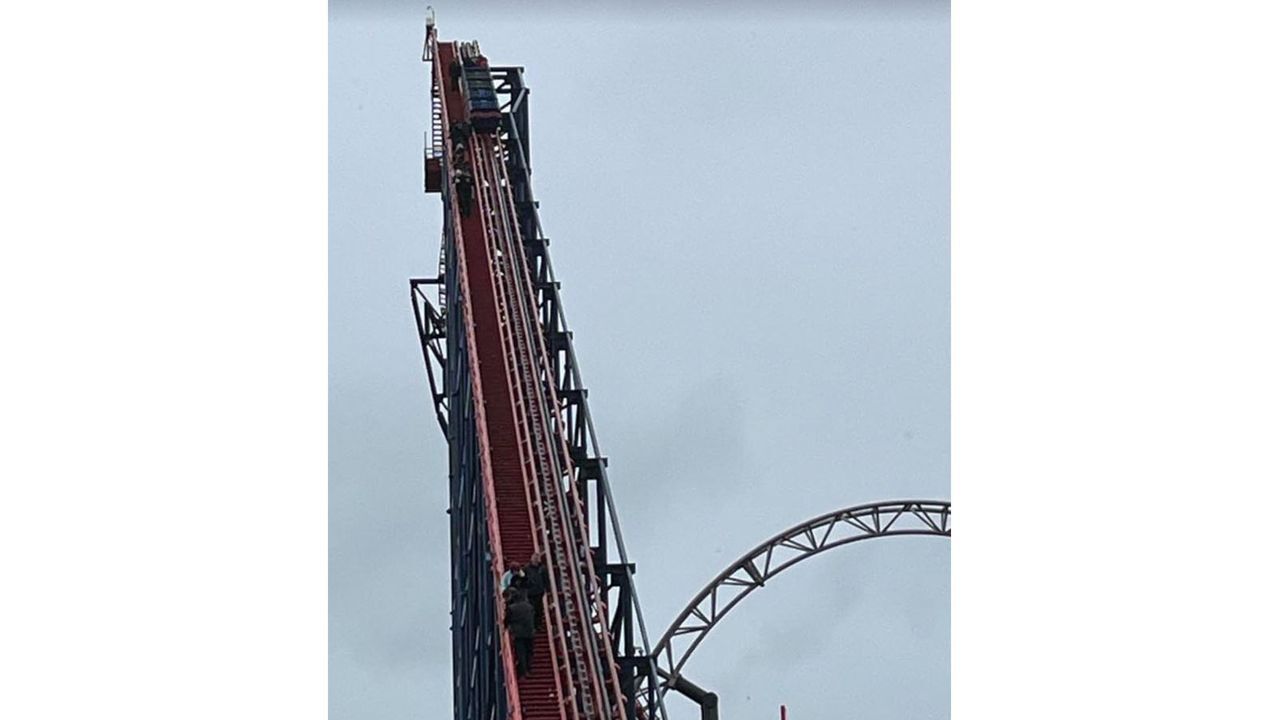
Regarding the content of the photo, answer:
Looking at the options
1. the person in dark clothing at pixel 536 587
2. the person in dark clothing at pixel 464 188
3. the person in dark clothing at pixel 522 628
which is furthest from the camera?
the person in dark clothing at pixel 464 188

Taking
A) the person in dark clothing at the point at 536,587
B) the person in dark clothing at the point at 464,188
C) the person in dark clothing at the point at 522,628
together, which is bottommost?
the person in dark clothing at the point at 522,628

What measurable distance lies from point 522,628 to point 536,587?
704 mm

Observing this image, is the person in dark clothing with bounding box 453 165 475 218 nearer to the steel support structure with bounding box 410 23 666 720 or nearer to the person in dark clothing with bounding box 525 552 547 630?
the steel support structure with bounding box 410 23 666 720

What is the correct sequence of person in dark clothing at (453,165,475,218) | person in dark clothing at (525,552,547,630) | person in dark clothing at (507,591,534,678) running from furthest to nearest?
person in dark clothing at (453,165,475,218) < person in dark clothing at (525,552,547,630) < person in dark clothing at (507,591,534,678)

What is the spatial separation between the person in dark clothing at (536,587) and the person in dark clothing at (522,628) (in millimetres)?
199

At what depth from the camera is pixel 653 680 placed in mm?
24875

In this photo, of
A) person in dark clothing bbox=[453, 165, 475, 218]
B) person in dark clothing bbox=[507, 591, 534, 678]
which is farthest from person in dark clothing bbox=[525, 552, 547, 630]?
person in dark clothing bbox=[453, 165, 475, 218]

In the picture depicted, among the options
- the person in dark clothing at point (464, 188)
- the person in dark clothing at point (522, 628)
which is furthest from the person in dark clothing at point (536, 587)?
the person in dark clothing at point (464, 188)

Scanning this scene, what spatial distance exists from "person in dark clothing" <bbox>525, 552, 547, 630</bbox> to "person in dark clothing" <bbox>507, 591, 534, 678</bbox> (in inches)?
7.8

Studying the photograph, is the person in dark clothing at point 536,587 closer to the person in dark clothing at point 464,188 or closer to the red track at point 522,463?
the red track at point 522,463

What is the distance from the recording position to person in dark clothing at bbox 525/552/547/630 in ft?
81.6

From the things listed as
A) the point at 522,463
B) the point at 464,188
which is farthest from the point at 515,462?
the point at 464,188

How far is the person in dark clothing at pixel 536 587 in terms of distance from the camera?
81.6 feet

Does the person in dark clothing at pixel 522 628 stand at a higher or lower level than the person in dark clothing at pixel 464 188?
lower
